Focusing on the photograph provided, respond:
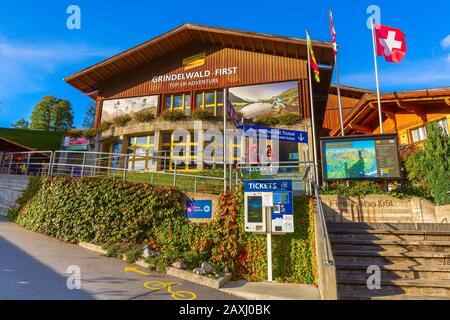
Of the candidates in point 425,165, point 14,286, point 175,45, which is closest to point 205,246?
point 14,286

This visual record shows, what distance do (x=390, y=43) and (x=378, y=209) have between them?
23.3ft

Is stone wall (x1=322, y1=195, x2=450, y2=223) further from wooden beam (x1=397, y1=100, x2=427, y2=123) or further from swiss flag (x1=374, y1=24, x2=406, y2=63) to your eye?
swiss flag (x1=374, y1=24, x2=406, y2=63)

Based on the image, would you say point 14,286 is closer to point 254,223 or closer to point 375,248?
point 254,223

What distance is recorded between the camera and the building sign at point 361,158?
327 inches

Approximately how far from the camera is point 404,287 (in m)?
5.20

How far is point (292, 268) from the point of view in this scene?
674 cm

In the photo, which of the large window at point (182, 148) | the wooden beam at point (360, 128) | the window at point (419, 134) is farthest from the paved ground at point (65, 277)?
the wooden beam at point (360, 128)

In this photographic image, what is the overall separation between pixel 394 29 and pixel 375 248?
9.15 m

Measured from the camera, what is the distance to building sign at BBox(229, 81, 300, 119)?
16.7m

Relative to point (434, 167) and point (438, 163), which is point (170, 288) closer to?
point (434, 167)

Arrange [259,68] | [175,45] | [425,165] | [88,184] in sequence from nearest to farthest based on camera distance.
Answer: [425,165] → [88,184] → [259,68] → [175,45]

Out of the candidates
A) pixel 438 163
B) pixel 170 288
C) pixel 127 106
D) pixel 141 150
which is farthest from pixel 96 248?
pixel 127 106

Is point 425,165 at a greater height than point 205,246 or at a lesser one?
greater

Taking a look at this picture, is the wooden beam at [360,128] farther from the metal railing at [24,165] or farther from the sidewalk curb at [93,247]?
the metal railing at [24,165]
